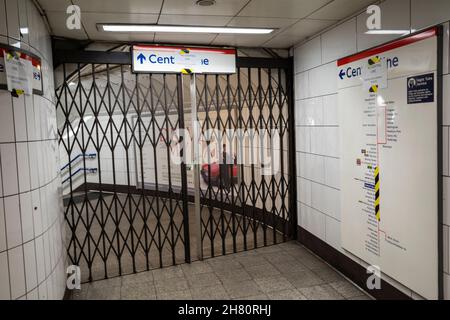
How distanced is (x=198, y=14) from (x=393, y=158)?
2112mm

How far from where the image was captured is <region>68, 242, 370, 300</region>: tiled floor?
11.6 ft

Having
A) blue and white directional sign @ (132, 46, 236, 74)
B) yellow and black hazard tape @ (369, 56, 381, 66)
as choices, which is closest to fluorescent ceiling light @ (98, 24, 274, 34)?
blue and white directional sign @ (132, 46, 236, 74)

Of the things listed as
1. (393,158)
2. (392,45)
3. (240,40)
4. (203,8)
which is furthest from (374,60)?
(240,40)

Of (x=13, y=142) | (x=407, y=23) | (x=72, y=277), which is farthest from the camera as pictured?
(x=72, y=277)

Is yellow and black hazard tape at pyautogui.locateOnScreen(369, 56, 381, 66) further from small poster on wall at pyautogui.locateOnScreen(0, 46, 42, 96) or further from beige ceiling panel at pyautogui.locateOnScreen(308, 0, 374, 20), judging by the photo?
small poster on wall at pyautogui.locateOnScreen(0, 46, 42, 96)

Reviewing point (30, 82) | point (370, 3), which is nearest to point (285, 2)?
point (370, 3)

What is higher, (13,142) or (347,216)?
(13,142)

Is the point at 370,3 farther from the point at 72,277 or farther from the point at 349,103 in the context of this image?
the point at 72,277

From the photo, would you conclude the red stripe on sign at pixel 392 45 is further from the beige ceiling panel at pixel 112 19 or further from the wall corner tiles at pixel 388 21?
the beige ceiling panel at pixel 112 19

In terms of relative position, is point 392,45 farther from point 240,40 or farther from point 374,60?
point 240,40

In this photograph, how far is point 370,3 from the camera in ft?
10.1

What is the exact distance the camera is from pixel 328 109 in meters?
3.94

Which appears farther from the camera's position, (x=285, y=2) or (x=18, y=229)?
(x=285, y=2)

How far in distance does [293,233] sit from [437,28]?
10.7 ft
